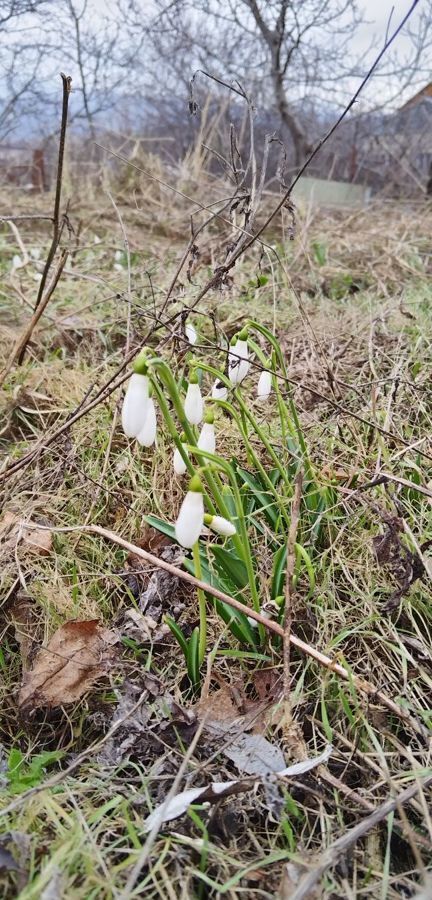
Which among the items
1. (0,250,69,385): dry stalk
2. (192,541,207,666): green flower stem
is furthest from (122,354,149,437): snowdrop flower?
(0,250,69,385): dry stalk

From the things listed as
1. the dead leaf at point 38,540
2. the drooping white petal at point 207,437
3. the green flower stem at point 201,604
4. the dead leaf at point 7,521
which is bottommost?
the dead leaf at point 38,540

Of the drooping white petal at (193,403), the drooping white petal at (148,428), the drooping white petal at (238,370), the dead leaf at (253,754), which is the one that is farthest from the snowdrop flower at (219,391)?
the dead leaf at (253,754)

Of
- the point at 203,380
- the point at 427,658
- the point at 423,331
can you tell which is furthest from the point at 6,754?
the point at 423,331

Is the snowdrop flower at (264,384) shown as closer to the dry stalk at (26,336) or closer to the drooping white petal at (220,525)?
the drooping white petal at (220,525)

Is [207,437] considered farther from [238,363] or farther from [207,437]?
[238,363]

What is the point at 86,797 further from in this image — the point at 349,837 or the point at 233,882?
the point at 349,837

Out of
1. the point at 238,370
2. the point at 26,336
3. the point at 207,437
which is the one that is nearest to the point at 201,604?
the point at 207,437
